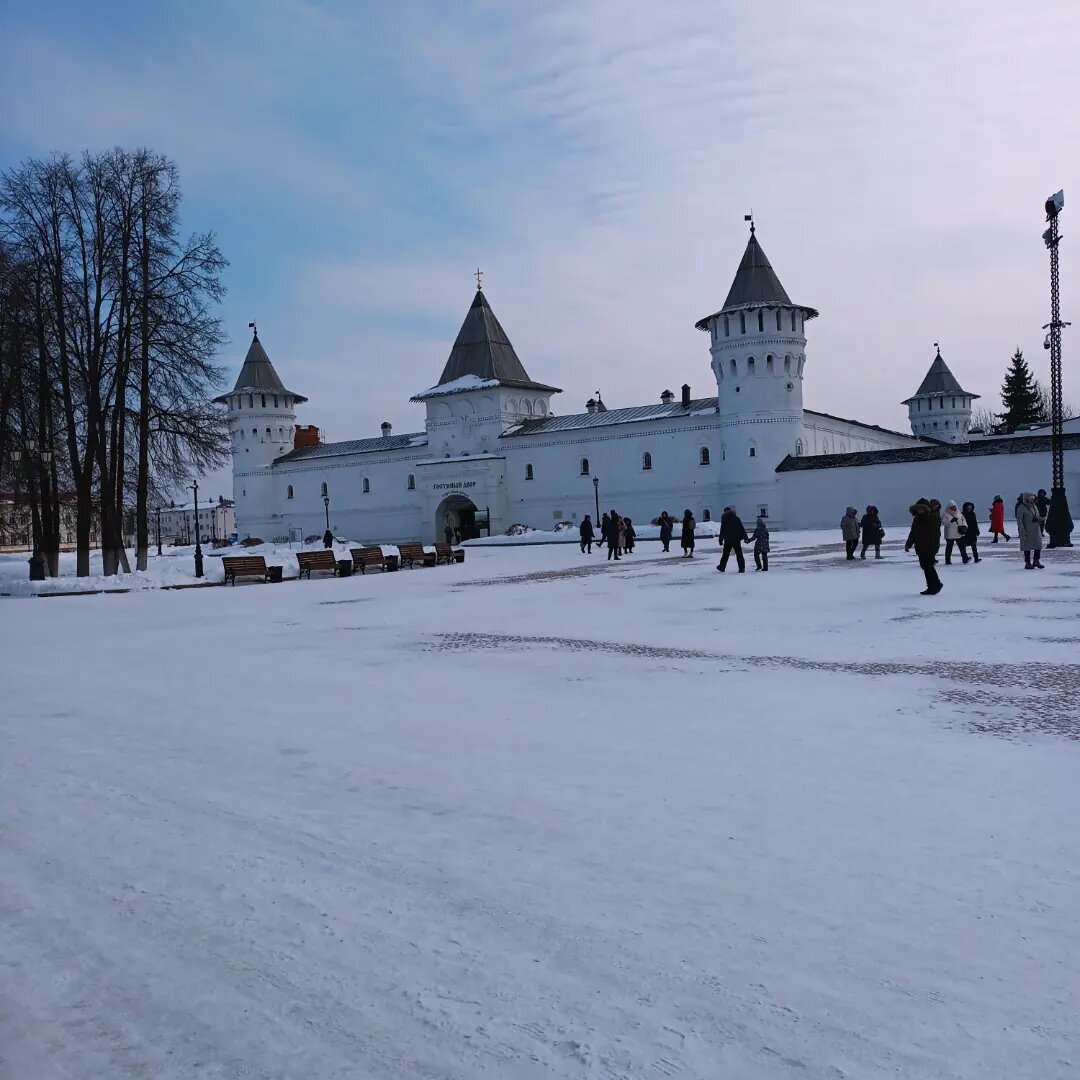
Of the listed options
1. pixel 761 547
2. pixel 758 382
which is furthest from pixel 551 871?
pixel 758 382

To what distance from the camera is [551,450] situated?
53.4 metres

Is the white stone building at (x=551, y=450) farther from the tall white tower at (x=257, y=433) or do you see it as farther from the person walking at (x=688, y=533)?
the person walking at (x=688, y=533)

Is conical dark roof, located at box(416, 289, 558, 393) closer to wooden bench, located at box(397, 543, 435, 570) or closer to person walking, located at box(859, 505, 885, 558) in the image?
wooden bench, located at box(397, 543, 435, 570)

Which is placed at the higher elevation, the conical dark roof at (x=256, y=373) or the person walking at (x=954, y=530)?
the conical dark roof at (x=256, y=373)

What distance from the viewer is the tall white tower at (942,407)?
7200 cm

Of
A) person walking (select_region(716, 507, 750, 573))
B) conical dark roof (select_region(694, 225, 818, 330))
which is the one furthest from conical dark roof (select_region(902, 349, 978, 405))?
person walking (select_region(716, 507, 750, 573))

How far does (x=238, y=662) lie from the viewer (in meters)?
8.90

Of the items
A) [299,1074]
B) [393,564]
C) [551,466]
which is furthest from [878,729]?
[551,466]

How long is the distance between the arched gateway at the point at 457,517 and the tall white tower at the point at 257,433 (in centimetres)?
1405

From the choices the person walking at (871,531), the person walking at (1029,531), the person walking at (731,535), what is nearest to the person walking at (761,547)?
the person walking at (731,535)

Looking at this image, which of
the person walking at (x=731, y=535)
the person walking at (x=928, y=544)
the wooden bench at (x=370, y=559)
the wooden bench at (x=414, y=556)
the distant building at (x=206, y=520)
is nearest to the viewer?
the person walking at (x=928, y=544)

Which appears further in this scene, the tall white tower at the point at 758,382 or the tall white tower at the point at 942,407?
the tall white tower at the point at 942,407

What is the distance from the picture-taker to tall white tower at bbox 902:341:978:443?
7200 centimetres

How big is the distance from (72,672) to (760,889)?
713 cm
